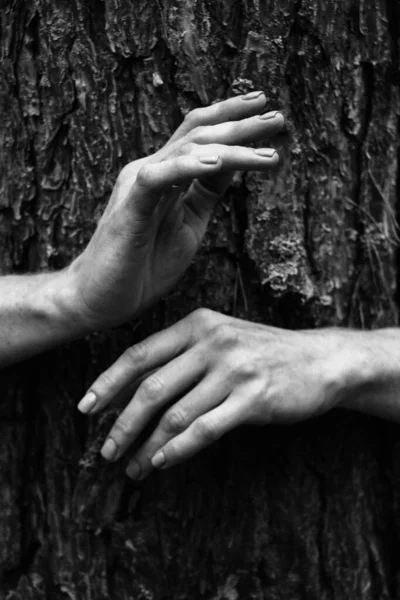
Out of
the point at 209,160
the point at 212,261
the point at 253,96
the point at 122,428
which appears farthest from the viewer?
the point at 212,261

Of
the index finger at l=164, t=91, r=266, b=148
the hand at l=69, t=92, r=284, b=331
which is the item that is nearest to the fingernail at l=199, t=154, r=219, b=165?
the hand at l=69, t=92, r=284, b=331

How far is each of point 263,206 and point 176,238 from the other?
0.80ft

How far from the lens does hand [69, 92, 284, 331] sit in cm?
124

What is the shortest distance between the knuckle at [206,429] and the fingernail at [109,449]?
0.65 feet

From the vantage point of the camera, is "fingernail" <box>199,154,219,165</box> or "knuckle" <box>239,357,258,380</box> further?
"knuckle" <box>239,357,258,380</box>

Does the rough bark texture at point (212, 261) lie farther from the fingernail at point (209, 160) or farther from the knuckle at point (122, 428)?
the fingernail at point (209, 160)

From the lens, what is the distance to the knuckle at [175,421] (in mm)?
1395

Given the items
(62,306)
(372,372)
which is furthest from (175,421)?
(372,372)

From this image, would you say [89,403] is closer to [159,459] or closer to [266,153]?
[159,459]

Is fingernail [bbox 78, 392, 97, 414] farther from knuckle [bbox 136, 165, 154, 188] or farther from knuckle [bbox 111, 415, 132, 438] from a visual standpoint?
knuckle [bbox 136, 165, 154, 188]

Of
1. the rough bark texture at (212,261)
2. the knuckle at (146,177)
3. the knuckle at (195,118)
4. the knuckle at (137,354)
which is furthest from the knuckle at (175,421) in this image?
the knuckle at (195,118)

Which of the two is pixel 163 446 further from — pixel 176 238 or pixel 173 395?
pixel 176 238

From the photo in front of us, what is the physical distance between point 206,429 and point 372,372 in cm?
37

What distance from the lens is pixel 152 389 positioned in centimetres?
140
